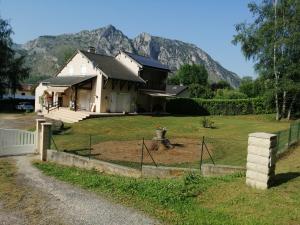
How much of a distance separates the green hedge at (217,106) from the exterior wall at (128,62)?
8.67 meters

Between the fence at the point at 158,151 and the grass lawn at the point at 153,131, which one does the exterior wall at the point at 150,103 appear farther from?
the fence at the point at 158,151

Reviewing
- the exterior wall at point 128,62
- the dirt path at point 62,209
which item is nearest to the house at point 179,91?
the exterior wall at point 128,62

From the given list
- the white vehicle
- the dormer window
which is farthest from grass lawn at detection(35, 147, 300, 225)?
the white vehicle

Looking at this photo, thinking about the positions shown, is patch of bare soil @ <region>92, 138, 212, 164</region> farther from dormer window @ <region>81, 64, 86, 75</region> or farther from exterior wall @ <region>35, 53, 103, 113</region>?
dormer window @ <region>81, 64, 86, 75</region>

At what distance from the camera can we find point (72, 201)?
375 inches

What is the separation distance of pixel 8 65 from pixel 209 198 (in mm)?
47959

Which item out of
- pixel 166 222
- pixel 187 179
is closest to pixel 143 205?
pixel 166 222

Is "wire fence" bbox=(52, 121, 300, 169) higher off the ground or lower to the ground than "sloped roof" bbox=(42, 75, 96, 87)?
lower

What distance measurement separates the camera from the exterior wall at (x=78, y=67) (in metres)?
41.1

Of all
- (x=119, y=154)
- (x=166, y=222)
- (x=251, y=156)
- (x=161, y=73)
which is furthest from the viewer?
(x=161, y=73)

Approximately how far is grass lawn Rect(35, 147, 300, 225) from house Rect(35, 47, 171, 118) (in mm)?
28393

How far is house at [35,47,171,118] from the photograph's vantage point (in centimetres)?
3991

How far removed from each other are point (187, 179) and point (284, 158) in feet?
22.5

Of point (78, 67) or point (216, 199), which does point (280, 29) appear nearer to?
point (78, 67)
